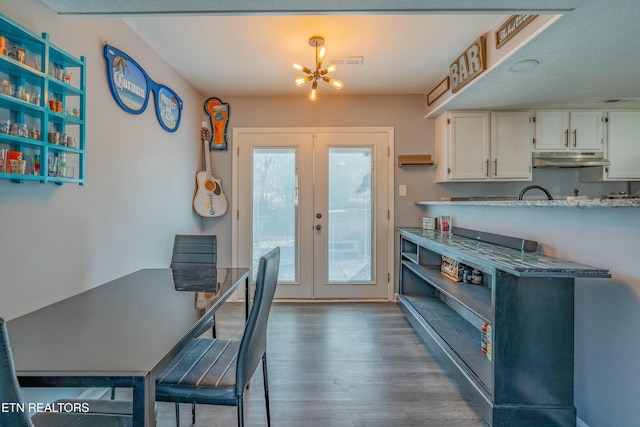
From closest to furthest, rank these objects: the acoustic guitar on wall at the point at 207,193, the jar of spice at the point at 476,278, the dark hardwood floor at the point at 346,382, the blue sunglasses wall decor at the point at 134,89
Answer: the dark hardwood floor at the point at 346,382, the blue sunglasses wall decor at the point at 134,89, the jar of spice at the point at 476,278, the acoustic guitar on wall at the point at 207,193

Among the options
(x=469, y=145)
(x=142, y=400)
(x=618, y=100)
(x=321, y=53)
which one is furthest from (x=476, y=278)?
(x=142, y=400)

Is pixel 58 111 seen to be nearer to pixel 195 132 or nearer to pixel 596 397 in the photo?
pixel 195 132

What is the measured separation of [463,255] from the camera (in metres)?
2.01

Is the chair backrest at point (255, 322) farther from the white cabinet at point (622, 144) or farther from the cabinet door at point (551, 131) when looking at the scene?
the white cabinet at point (622, 144)

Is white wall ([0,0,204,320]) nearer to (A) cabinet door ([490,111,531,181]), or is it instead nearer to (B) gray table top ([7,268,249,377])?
(B) gray table top ([7,268,249,377])

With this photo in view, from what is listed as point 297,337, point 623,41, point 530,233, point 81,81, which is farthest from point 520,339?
point 81,81

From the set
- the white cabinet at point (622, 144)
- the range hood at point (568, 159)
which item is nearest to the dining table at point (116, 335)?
the range hood at point (568, 159)

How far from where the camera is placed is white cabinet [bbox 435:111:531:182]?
135 inches

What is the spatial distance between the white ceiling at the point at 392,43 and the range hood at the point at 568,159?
0.50 m

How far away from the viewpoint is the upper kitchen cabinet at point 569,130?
344 centimetres

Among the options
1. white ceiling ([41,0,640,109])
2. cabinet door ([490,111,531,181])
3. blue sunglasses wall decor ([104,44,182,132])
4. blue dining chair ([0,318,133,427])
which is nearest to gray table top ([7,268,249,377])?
blue dining chair ([0,318,133,427])

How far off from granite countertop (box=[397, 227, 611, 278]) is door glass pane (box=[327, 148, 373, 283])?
1.48 m

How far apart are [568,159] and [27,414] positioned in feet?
14.2

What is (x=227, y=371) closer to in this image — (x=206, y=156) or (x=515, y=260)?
(x=515, y=260)
